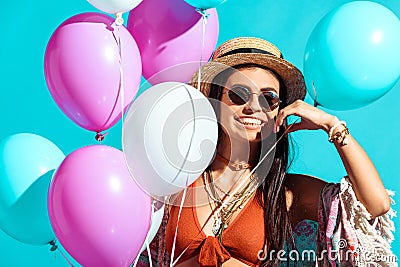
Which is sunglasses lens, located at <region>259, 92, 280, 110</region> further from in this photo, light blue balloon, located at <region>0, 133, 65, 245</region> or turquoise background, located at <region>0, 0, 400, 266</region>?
turquoise background, located at <region>0, 0, 400, 266</region>

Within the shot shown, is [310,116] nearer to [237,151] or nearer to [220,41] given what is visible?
[237,151]

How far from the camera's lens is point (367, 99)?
69.1 inches

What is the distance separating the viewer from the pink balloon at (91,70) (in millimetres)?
1682

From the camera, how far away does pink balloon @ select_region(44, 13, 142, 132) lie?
1.68m

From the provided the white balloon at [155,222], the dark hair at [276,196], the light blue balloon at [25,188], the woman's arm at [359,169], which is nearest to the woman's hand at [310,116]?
the woman's arm at [359,169]

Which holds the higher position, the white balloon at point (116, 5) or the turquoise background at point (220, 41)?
the turquoise background at point (220, 41)

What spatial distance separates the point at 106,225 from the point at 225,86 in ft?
1.91

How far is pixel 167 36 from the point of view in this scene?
182cm

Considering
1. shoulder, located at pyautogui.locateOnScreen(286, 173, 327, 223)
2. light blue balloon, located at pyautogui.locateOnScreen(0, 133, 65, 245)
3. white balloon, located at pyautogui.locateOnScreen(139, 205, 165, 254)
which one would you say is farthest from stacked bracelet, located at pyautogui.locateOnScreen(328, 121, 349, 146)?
light blue balloon, located at pyautogui.locateOnScreen(0, 133, 65, 245)

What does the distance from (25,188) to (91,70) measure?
0.41 metres

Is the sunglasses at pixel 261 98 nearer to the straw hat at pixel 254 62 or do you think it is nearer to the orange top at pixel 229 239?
the straw hat at pixel 254 62

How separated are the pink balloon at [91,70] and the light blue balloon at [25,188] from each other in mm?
239

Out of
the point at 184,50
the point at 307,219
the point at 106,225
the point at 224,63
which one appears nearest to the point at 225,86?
the point at 224,63

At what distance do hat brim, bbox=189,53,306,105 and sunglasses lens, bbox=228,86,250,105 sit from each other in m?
0.08
